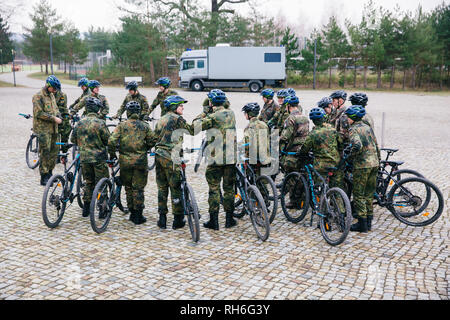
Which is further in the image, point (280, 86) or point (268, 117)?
point (280, 86)

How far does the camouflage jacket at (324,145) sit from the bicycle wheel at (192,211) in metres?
1.80

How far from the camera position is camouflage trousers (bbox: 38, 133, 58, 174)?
8.45m

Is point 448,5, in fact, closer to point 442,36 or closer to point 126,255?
point 442,36

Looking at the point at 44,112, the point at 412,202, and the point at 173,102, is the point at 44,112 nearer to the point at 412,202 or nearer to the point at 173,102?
the point at 173,102

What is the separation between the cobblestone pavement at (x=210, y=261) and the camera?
448 centimetres

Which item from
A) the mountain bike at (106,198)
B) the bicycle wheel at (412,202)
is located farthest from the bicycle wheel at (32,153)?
the bicycle wheel at (412,202)

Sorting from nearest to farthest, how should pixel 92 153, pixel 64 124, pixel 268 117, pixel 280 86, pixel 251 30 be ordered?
pixel 92 153 → pixel 268 117 → pixel 64 124 → pixel 280 86 → pixel 251 30

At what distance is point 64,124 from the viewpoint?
9.90 meters

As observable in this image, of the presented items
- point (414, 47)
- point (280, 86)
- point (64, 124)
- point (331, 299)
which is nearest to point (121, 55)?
point (280, 86)

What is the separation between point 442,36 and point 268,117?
3372cm

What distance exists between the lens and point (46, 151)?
851cm

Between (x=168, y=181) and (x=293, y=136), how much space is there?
2224mm

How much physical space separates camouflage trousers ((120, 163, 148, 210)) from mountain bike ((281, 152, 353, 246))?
7.10 ft

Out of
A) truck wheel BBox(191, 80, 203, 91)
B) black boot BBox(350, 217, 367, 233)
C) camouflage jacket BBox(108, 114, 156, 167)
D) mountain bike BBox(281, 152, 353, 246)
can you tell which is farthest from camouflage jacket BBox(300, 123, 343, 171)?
truck wheel BBox(191, 80, 203, 91)
